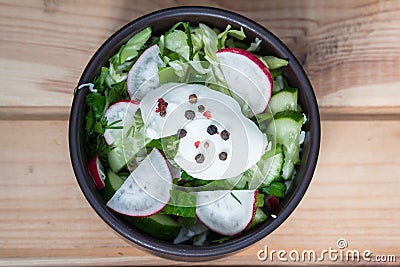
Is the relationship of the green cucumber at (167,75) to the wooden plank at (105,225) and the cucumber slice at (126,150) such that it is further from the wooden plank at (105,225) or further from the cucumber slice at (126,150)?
the wooden plank at (105,225)

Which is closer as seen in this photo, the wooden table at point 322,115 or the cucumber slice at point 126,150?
the cucumber slice at point 126,150

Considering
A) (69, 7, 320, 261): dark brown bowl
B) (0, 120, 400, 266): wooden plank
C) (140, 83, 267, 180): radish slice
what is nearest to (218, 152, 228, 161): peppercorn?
(140, 83, 267, 180): radish slice

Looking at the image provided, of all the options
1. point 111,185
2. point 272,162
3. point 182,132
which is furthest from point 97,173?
point 272,162

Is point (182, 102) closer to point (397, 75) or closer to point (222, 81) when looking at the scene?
point (222, 81)

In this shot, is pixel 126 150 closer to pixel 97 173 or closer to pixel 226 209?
pixel 97 173

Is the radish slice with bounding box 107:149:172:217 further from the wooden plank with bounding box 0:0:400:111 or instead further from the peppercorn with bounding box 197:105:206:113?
the wooden plank with bounding box 0:0:400:111

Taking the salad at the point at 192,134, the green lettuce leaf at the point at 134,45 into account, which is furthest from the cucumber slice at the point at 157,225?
the green lettuce leaf at the point at 134,45
